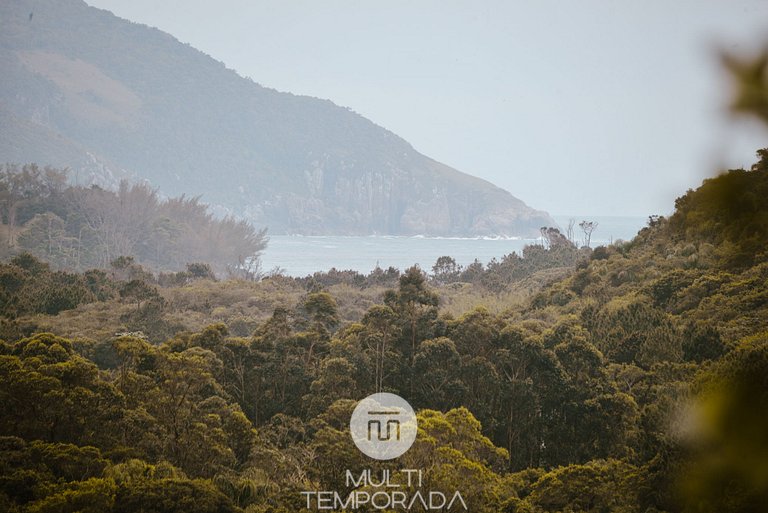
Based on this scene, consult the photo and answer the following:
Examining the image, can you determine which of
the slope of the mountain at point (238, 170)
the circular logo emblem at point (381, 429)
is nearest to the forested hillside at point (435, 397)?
the circular logo emblem at point (381, 429)

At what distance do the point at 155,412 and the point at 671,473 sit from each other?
7.46 m

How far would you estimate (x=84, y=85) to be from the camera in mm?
183750

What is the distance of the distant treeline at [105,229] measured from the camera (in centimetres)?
5559

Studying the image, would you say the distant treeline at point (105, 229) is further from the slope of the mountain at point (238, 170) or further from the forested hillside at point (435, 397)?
the slope of the mountain at point (238, 170)

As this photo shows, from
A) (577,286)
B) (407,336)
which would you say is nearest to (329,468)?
(407,336)

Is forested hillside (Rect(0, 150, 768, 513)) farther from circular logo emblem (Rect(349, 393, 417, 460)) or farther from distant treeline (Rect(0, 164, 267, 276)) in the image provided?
distant treeline (Rect(0, 164, 267, 276))

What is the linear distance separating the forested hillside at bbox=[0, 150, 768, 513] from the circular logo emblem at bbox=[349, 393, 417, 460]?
0.20m

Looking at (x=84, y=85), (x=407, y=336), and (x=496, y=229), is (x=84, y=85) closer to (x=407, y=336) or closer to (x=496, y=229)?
(x=496, y=229)

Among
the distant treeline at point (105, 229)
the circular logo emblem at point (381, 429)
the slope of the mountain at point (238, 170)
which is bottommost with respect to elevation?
the circular logo emblem at point (381, 429)

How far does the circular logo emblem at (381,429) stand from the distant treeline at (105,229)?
45.6m

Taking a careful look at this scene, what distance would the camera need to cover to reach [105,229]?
6538 cm

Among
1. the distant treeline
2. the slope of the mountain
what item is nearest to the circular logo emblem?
the distant treeline

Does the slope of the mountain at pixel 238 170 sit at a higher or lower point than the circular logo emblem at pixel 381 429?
higher

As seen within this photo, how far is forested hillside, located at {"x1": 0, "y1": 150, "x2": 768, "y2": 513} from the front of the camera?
715 centimetres
